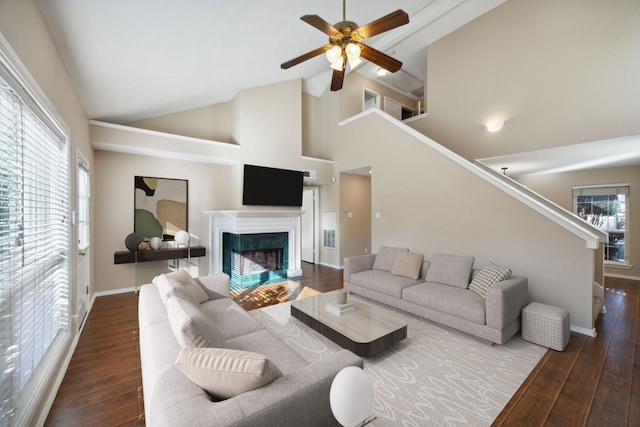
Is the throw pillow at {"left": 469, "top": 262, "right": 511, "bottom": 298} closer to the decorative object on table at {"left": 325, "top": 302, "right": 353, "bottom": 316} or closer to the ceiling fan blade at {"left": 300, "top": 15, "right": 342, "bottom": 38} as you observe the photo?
the decorative object on table at {"left": 325, "top": 302, "right": 353, "bottom": 316}

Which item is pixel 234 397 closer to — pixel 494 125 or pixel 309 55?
pixel 309 55

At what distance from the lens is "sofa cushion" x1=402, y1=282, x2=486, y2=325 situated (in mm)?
2770

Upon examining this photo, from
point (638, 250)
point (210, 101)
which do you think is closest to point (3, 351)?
point (210, 101)

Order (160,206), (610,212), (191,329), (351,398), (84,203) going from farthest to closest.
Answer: (610,212) < (160,206) < (84,203) < (191,329) < (351,398)

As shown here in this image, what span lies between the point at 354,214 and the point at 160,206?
414 cm

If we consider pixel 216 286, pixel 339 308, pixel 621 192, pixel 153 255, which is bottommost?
pixel 339 308

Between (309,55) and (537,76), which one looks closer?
(309,55)

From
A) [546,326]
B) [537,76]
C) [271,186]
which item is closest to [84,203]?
[271,186]

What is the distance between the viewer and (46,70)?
1.83 meters

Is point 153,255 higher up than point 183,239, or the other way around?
point 183,239

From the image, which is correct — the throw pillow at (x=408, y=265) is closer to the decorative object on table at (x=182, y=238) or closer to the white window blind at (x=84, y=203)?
the decorative object on table at (x=182, y=238)

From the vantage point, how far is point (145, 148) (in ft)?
13.4

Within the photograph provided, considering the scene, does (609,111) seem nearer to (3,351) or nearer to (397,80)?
(397,80)

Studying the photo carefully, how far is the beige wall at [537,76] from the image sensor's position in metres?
3.46
